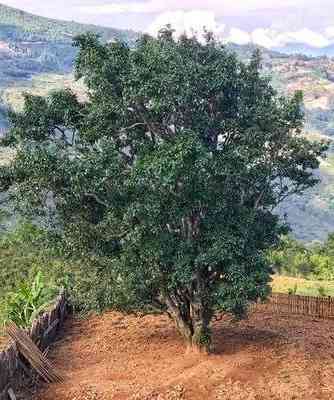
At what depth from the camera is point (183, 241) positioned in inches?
631

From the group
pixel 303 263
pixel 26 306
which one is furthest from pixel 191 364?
pixel 303 263

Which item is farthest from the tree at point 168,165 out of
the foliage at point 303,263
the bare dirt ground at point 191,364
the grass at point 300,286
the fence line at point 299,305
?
the foliage at point 303,263

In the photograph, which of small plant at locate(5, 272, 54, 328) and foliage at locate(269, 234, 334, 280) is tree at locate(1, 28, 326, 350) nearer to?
small plant at locate(5, 272, 54, 328)

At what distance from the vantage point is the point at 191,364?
17.1 m

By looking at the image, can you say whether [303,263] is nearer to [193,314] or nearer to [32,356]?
[193,314]

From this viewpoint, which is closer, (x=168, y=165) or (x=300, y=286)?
(x=168, y=165)

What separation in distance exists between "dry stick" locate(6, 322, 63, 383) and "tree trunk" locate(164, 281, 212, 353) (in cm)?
372

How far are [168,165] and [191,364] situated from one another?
6348 mm

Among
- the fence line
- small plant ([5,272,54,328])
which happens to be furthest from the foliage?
small plant ([5,272,54,328])

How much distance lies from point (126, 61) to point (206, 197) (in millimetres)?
3994

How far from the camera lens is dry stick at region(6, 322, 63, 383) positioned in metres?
16.5

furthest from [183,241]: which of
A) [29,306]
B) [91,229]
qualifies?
[29,306]

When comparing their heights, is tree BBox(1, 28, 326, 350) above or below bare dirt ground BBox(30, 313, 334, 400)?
above

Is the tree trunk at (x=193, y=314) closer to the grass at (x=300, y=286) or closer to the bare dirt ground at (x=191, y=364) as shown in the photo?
the bare dirt ground at (x=191, y=364)
